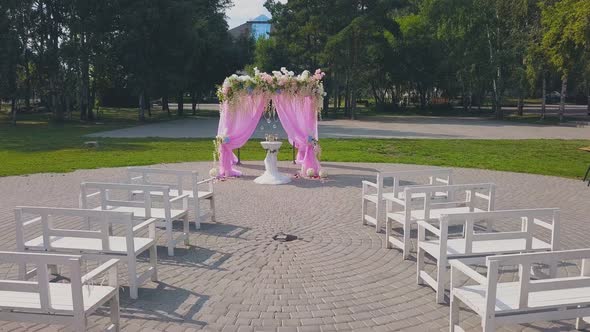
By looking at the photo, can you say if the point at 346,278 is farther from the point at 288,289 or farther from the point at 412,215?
the point at 412,215

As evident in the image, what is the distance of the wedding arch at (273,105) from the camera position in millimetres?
13234

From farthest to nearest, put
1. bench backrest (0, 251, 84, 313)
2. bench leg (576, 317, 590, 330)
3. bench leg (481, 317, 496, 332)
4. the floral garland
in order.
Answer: the floral garland → bench leg (576, 317, 590, 330) → bench leg (481, 317, 496, 332) → bench backrest (0, 251, 84, 313)

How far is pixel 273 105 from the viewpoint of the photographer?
1385 cm

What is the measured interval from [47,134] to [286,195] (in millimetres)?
21923

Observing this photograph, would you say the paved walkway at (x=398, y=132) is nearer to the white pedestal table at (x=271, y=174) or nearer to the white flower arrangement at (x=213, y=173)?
the white flower arrangement at (x=213, y=173)

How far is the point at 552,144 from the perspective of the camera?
22781mm

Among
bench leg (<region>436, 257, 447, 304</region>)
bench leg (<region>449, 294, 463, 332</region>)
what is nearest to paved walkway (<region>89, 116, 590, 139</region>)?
bench leg (<region>436, 257, 447, 304</region>)

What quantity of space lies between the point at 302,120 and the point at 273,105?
3.17 feet

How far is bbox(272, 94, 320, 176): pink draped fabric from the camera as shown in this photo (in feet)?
44.0

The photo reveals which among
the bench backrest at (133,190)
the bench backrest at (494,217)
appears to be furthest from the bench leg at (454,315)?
the bench backrest at (133,190)

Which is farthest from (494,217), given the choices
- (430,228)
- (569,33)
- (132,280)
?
(569,33)

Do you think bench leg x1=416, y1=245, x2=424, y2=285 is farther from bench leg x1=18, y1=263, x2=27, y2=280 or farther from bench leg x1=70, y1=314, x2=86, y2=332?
bench leg x1=18, y1=263, x2=27, y2=280

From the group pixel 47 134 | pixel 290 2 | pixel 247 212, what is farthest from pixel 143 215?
pixel 290 2

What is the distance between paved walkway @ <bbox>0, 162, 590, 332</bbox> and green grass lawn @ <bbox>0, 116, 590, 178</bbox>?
465 centimetres
